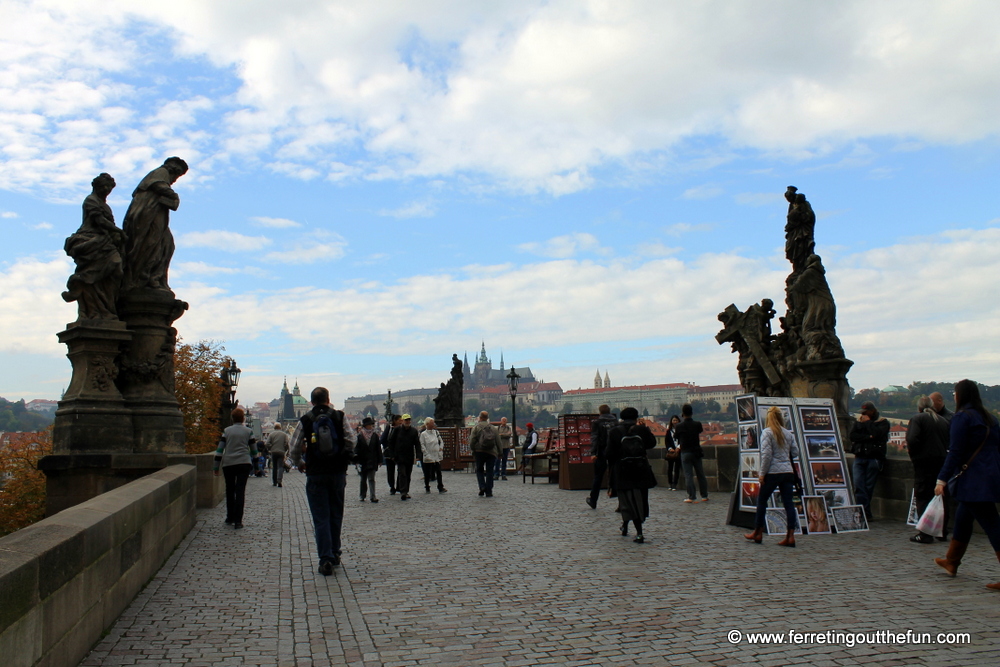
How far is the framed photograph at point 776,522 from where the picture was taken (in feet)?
29.1

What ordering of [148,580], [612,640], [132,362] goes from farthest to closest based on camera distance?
[132,362], [148,580], [612,640]

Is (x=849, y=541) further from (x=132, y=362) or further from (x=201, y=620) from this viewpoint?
(x=132, y=362)

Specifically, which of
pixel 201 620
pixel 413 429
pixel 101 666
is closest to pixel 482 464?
pixel 413 429

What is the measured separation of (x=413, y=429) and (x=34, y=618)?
40.1 ft

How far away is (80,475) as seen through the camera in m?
9.22

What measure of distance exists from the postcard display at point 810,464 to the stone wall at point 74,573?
21.0 feet

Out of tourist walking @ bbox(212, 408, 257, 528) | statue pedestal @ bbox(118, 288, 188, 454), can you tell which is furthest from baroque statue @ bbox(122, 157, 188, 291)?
tourist walking @ bbox(212, 408, 257, 528)

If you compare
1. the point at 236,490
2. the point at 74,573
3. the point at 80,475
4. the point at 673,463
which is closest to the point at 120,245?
the point at 80,475

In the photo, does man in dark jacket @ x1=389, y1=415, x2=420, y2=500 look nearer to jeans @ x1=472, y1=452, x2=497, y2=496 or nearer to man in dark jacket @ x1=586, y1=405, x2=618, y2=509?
jeans @ x1=472, y1=452, x2=497, y2=496

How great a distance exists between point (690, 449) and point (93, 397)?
29.1 ft

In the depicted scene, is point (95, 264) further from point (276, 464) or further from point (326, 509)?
point (276, 464)

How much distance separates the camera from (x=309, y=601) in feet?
19.7

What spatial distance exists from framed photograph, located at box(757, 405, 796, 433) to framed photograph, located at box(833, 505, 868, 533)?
1.03 meters

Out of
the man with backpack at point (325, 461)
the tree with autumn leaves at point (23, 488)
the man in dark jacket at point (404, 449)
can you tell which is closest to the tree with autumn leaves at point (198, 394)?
the tree with autumn leaves at point (23, 488)
